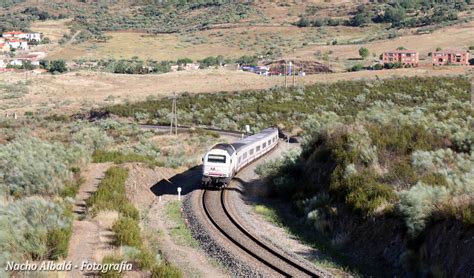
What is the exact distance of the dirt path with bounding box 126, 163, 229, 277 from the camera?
1680 centimetres

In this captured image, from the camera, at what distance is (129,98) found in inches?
3012

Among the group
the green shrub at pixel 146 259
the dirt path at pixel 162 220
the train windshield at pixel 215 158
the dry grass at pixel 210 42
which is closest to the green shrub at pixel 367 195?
the dirt path at pixel 162 220

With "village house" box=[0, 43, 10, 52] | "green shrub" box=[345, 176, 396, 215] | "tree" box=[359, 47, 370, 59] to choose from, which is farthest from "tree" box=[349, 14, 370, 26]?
"green shrub" box=[345, 176, 396, 215]

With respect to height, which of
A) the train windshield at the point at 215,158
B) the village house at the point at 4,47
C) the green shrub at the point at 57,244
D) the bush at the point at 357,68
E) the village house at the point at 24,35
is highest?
the village house at the point at 24,35

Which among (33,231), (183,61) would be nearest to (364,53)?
(183,61)

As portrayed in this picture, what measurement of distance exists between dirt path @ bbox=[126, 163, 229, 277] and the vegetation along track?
1.29 metres

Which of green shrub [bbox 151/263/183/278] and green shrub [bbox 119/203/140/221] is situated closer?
green shrub [bbox 151/263/183/278]

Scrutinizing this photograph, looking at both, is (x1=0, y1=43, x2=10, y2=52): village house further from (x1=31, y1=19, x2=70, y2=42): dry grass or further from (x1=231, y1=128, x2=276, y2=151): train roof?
(x1=231, y1=128, x2=276, y2=151): train roof

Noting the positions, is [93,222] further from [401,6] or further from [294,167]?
[401,6]

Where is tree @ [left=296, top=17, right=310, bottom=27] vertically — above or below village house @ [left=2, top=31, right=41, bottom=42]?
below

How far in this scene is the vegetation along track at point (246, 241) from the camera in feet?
52.4

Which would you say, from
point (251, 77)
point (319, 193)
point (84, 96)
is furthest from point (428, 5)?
point (319, 193)

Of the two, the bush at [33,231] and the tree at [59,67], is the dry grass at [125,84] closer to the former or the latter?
the tree at [59,67]

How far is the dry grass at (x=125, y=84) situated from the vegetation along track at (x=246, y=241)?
156ft
